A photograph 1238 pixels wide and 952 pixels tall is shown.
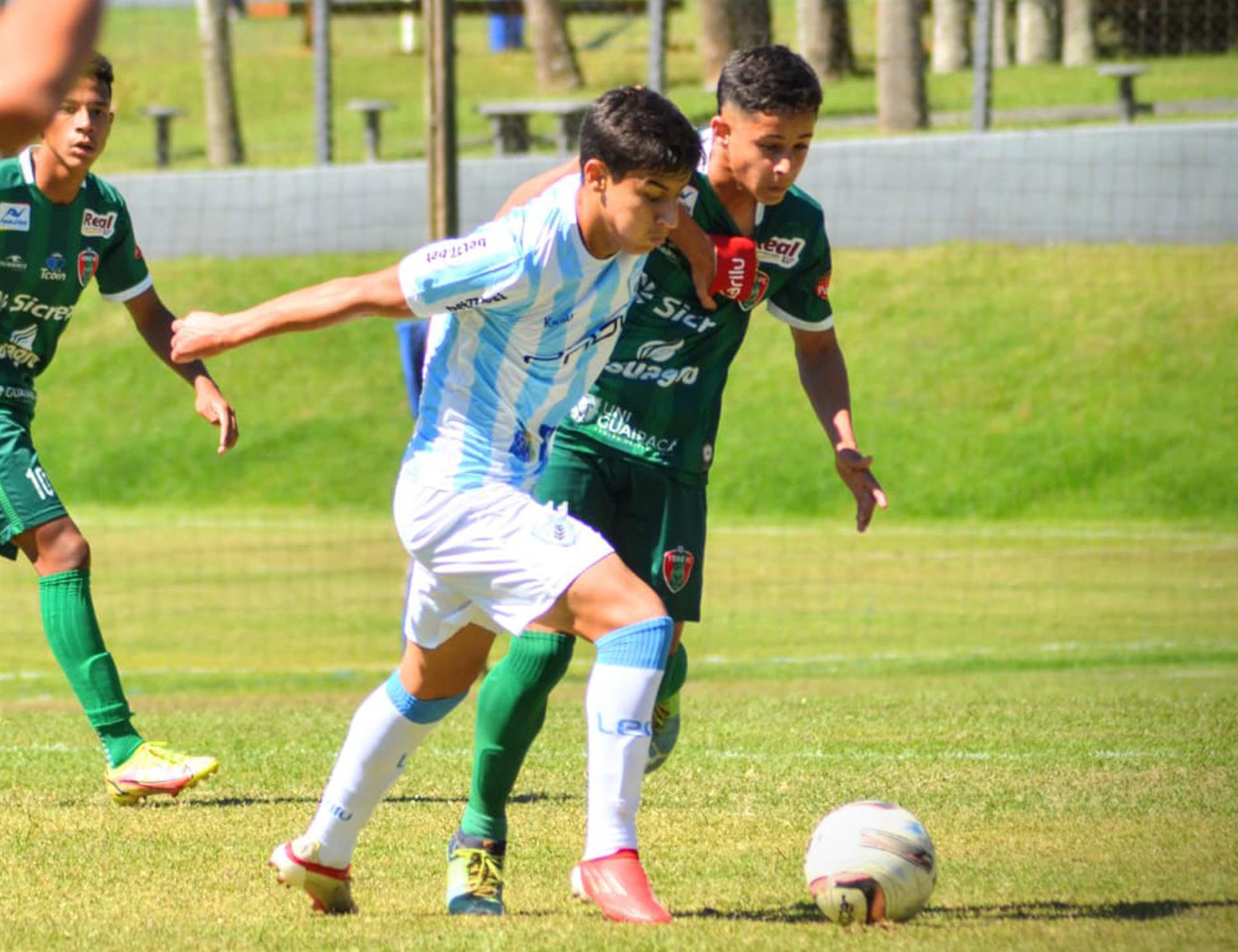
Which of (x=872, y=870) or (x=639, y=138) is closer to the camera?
(x=639, y=138)

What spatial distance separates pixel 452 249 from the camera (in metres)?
4.55

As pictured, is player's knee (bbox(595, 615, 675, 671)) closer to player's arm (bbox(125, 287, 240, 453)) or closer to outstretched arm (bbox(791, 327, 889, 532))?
outstretched arm (bbox(791, 327, 889, 532))

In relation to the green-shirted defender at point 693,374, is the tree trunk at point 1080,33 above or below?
below

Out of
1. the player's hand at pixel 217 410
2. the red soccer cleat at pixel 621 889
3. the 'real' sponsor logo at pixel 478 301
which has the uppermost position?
the 'real' sponsor logo at pixel 478 301

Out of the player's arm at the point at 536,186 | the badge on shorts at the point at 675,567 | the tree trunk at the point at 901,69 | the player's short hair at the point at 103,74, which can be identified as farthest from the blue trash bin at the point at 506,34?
the player's arm at the point at 536,186

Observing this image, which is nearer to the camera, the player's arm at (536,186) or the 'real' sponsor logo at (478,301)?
the 'real' sponsor logo at (478,301)

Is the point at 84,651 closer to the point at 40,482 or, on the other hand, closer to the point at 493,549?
the point at 40,482

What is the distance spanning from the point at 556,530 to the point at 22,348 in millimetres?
3024

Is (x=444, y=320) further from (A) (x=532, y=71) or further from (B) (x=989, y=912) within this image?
(A) (x=532, y=71)

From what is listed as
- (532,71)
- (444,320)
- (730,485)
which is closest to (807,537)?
(730,485)

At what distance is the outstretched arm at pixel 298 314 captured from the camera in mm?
4395

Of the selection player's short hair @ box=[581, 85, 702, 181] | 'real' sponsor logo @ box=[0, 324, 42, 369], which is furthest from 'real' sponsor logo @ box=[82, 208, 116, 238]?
player's short hair @ box=[581, 85, 702, 181]

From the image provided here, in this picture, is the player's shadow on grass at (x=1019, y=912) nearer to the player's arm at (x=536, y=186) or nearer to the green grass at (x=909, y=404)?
the player's arm at (x=536, y=186)

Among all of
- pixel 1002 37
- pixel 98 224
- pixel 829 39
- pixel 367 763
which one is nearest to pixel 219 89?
pixel 829 39
